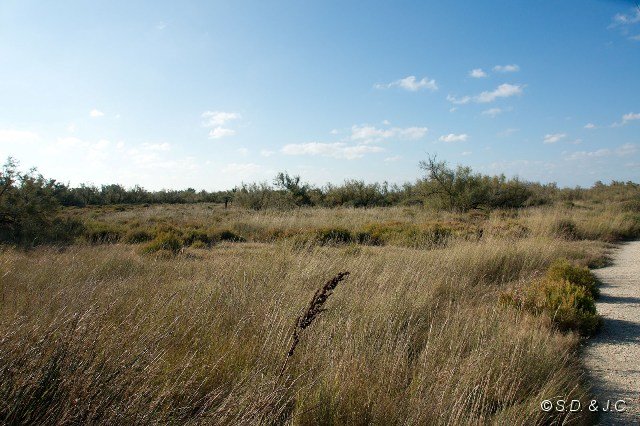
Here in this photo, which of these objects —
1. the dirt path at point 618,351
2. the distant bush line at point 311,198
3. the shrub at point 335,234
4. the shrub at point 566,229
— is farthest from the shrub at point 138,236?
the shrub at point 566,229

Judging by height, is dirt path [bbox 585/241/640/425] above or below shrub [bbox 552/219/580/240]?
below

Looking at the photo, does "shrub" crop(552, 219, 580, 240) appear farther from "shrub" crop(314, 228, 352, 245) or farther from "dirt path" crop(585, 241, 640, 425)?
"shrub" crop(314, 228, 352, 245)

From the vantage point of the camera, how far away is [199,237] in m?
15.6

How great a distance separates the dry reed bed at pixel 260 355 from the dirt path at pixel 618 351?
230 mm

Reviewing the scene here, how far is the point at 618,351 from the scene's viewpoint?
460cm

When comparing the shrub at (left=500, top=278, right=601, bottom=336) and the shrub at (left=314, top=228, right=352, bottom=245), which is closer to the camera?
the shrub at (left=500, top=278, right=601, bottom=336)

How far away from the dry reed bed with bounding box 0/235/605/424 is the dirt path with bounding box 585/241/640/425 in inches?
9.1

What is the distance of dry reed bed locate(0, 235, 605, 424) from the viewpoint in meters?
2.34

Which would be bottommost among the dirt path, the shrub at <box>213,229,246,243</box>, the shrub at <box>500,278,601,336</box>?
the dirt path

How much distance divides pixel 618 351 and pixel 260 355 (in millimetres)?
4188

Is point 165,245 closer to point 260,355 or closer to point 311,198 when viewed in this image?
point 260,355

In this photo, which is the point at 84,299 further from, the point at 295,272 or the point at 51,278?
the point at 295,272

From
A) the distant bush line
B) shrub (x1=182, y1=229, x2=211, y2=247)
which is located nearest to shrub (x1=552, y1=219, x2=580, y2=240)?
the distant bush line

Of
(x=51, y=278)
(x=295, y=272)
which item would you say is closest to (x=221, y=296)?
(x=295, y=272)
